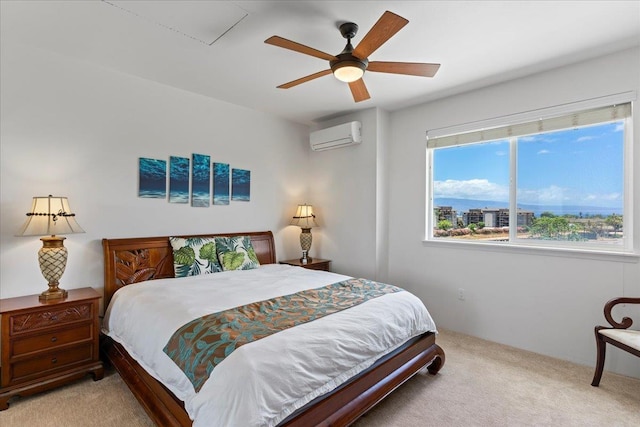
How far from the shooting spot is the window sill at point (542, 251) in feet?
8.52

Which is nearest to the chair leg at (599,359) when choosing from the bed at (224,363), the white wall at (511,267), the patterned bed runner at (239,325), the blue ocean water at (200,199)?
the white wall at (511,267)

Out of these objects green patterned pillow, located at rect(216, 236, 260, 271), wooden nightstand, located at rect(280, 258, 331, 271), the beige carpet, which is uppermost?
green patterned pillow, located at rect(216, 236, 260, 271)

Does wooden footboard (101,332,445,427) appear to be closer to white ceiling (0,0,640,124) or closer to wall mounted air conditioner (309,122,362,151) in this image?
white ceiling (0,0,640,124)

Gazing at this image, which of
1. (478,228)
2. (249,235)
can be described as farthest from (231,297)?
(478,228)

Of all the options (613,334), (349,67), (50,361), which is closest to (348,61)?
(349,67)

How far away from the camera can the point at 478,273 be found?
341 centimetres

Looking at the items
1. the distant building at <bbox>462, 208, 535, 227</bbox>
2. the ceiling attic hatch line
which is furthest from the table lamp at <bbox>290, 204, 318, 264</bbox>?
Answer: the ceiling attic hatch line

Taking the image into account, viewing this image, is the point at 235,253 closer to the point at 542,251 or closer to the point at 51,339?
the point at 51,339

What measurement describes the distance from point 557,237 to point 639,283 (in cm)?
67

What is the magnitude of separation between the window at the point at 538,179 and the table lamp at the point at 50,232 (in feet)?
12.3

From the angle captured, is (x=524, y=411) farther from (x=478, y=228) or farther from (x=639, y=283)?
(x=478, y=228)

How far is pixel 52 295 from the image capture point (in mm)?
2439

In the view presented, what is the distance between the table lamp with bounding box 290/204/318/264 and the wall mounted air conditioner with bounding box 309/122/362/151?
3.02 feet

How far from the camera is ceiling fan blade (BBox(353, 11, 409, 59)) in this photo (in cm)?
170
